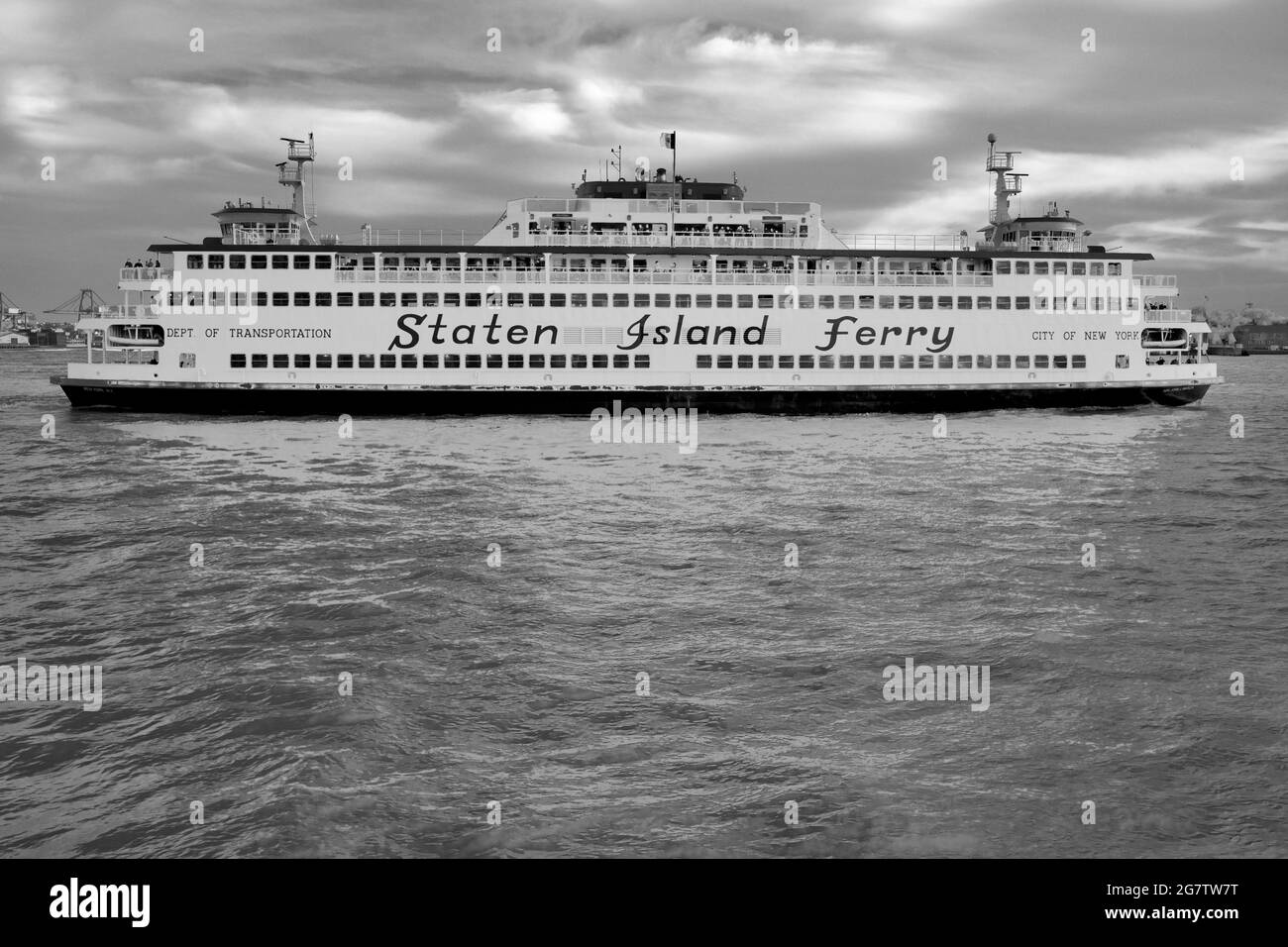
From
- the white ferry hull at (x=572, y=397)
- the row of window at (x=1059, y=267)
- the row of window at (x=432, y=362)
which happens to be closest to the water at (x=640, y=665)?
the white ferry hull at (x=572, y=397)

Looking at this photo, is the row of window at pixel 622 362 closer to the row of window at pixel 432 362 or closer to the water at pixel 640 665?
the row of window at pixel 432 362

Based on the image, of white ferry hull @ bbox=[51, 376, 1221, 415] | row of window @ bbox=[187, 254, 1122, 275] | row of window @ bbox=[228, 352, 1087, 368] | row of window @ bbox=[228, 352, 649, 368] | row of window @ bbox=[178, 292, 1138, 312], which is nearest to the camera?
white ferry hull @ bbox=[51, 376, 1221, 415]

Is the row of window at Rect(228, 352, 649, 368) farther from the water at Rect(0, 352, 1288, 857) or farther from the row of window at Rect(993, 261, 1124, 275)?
the water at Rect(0, 352, 1288, 857)

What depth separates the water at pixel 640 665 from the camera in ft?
29.9

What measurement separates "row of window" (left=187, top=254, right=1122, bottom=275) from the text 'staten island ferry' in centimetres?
10

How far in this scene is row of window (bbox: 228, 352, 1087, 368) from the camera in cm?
5128

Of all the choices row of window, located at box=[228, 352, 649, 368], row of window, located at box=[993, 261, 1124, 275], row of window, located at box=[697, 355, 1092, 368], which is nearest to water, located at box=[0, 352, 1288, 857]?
row of window, located at box=[228, 352, 649, 368]

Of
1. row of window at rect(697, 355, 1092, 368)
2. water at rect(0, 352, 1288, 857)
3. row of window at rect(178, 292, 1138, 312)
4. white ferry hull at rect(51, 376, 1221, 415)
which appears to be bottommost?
water at rect(0, 352, 1288, 857)

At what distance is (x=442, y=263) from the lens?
174 feet

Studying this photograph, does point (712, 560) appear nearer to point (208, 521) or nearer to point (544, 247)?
point (208, 521)

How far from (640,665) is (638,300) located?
1629 inches

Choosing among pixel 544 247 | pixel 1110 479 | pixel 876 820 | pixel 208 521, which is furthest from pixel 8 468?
pixel 1110 479

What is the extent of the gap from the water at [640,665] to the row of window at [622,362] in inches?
909

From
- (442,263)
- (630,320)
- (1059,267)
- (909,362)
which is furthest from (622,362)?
(1059,267)
